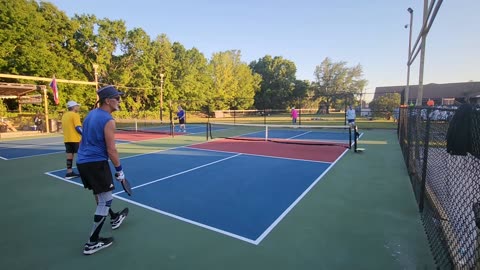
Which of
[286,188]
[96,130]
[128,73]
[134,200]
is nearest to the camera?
[96,130]

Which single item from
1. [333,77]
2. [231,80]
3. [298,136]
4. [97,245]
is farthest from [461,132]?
[333,77]

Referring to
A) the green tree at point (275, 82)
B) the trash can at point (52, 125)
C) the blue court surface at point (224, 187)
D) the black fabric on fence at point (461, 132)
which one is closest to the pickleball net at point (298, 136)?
the blue court surface at point (224, 187)

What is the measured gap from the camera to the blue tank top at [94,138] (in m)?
3.17

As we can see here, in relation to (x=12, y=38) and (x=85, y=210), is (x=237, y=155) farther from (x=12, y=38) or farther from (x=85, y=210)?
(x=12, y=38)

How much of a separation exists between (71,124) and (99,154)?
408cm

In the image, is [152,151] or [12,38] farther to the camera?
[12,38]

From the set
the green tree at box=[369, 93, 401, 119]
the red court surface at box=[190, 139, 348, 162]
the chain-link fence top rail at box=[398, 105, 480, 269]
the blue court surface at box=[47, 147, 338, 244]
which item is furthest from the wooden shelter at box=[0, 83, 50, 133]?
the green tree at box=[369, 93, 401, 119]

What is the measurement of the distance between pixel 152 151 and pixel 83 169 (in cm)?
788

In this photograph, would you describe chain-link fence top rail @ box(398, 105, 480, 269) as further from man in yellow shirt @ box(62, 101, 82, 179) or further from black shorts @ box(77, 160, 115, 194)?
man in yellow shirt @ box(62, 101, 82, 179)

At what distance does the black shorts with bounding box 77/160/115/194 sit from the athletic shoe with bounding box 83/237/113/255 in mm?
669

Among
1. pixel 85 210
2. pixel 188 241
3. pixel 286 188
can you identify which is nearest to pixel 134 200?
pixel 85 210

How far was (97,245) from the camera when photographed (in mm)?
3385

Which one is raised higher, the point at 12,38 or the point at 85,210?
the point at 12,38

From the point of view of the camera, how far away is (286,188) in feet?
19.3
